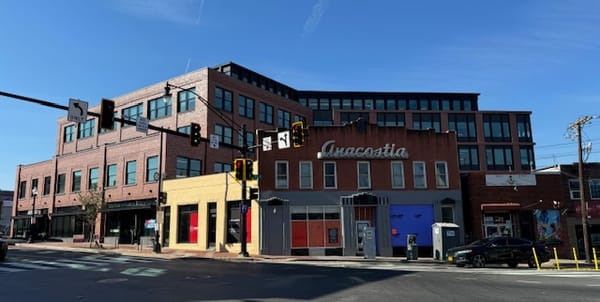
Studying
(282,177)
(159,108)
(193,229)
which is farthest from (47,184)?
(282,177)

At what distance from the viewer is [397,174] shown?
3131 cm

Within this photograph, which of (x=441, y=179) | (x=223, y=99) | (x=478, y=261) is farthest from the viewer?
(x=223, y=99)

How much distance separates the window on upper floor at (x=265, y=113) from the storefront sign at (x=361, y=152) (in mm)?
19004

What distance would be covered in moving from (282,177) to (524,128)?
50.9 m

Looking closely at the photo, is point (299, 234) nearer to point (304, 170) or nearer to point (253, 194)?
point (304, 170)

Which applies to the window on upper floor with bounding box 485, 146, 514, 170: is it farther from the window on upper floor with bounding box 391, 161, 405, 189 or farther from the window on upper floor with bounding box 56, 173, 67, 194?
the window on upper floor with bounding box 56, 173, 67, 194

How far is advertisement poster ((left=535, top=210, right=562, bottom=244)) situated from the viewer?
31.1m

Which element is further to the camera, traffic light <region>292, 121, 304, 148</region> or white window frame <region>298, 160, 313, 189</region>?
white window frame <region>298, 160, 313, 189</region>

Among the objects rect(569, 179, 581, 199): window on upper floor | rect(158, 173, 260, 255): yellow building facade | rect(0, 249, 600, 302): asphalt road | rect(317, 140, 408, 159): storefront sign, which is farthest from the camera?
rect(569, 179, 581, 199): window on upper floor

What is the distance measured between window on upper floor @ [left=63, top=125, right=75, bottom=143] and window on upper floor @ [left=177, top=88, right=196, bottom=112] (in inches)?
710

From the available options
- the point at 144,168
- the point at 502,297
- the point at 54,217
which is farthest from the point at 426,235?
the point at 54,217

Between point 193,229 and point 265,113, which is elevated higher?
point 265,113

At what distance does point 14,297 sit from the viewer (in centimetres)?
1157

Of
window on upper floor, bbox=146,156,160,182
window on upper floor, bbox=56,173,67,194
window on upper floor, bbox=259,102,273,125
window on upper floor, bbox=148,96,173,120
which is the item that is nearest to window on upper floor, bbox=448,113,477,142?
window on upper floor, bbox=259,102,273,125
